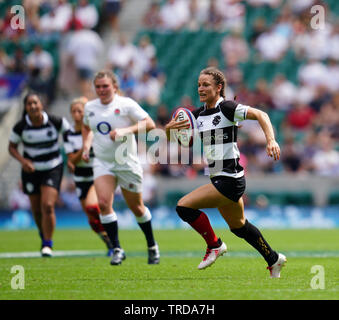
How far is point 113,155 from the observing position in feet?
32.4

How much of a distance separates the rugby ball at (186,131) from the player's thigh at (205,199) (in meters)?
0.49

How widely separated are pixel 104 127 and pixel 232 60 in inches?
498

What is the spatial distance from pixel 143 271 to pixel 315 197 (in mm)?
10423

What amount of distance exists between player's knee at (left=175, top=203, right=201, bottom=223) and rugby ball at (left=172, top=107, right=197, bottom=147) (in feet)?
2.18

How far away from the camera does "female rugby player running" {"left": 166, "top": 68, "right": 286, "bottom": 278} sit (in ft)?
26.1

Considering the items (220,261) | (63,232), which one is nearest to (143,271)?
(220,261)

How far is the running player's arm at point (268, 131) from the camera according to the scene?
724cm

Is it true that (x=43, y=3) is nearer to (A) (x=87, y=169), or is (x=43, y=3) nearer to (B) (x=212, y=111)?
(A) (x=87, y=169)

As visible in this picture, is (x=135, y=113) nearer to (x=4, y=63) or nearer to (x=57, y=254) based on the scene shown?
(x=57, y=254)

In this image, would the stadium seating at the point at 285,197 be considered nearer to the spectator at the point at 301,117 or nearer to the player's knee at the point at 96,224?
the spectator at the point at 301,117

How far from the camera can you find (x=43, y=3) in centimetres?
2473

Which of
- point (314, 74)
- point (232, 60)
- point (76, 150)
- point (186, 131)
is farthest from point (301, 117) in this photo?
point (186, 131)

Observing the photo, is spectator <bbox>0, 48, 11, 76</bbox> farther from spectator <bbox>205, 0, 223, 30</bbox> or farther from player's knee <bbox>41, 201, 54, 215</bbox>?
player's knee <bbox>41, 201, 54, 215</bbox>
